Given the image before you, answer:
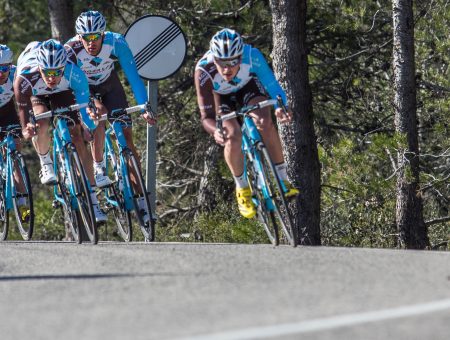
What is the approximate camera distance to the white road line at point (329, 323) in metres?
6.13

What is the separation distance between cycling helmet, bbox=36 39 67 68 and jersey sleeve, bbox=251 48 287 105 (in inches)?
79.3

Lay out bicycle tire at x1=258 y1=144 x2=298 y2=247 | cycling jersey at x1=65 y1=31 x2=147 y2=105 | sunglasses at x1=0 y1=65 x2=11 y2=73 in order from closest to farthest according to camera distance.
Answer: bicycle tire at x1=258 y1=144 x2=298 y2=247 → cycling jersey at x1=65 y1=31 x2=147 y2=105 → sunglasses at x1=0 y1=65 x2=11 y2=73

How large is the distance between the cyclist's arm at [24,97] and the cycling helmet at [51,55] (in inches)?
16.0

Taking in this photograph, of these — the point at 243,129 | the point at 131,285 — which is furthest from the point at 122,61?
the point at 131,285

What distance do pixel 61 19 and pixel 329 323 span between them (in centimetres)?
1386

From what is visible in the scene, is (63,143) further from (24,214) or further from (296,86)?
(296,86)

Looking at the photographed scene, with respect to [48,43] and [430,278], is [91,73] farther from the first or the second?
[430,278]

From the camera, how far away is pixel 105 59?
12.4m

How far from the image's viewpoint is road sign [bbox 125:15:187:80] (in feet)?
43.9

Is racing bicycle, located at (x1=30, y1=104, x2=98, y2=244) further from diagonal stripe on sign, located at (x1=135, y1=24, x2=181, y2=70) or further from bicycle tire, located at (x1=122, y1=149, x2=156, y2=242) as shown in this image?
diagonal stripe on sign, located at (x1=135, y1=24, x2=181, y2=70)

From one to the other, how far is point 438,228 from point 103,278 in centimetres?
1081

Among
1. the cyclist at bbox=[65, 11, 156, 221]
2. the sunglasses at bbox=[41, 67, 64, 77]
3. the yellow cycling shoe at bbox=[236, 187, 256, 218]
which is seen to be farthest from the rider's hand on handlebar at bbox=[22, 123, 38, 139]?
the yellow cycling shoe at bbox=[236, 187, 256, 218]

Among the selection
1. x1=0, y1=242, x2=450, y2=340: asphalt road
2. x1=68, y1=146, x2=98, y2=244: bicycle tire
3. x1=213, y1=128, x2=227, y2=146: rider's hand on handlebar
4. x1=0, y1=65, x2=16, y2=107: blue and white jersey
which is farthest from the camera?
x1=0, y1=65, x2=16, y2=107: blue and white jersey

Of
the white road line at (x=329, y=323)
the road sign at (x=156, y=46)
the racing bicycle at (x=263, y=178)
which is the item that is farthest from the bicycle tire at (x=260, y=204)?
the white road line at (x=329, y=323)
